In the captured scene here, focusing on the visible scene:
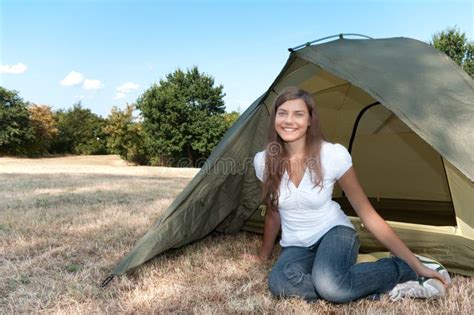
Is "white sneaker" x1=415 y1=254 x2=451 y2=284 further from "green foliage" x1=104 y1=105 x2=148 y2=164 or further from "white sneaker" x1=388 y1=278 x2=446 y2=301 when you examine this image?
"green foliage" x1=104 y1=105 x2=148 y2=164

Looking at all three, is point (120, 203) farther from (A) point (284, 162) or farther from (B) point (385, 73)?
(B) point (385, 73)

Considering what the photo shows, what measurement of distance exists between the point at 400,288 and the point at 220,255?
4.01 ft

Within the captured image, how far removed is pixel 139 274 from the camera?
2.41 meters

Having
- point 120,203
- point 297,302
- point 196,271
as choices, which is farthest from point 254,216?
point 120,203

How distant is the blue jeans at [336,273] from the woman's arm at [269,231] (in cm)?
34

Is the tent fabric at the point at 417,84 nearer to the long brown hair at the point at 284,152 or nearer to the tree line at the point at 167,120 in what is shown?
the long brown hair at the point at 284,152

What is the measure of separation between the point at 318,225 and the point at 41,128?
1060 inches

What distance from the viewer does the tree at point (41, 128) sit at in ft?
83.5

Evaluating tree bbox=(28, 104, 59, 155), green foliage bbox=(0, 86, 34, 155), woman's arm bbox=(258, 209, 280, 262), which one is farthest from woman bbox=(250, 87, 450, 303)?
tree bbox=(28, 104, 59, 155)

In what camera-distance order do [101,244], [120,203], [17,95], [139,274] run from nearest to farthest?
1. [139,274]
2. [101,244]
3. [120,203]
4. [17,95]

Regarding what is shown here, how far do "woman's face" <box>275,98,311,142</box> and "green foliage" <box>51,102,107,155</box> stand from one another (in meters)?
26.6

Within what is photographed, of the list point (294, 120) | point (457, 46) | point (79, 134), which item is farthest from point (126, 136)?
point (294, 120)

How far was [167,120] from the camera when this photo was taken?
827 inches

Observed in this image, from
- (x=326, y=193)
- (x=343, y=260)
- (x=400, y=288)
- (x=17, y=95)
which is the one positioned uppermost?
(x=17, y=95)
